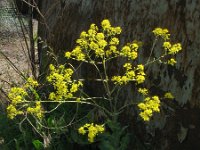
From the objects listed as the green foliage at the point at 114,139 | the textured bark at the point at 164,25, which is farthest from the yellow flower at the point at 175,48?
Result: the green foliage at the point at 114,139

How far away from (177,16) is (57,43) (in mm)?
1609

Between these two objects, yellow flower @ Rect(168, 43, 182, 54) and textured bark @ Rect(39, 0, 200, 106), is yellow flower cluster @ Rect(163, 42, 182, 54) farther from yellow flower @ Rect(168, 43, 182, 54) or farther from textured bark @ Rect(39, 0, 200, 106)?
textured bark @ Rect(39, 0, 200, 106)

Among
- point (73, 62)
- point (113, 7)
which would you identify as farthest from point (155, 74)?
point (73, 62)

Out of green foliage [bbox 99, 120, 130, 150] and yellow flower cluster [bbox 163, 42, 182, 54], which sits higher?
yellow flower cluster [bbox 163, 42, 182, 54]

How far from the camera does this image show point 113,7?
3.74 m

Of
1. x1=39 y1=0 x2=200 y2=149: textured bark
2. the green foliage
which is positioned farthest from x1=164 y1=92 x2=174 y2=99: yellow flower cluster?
the green foliage

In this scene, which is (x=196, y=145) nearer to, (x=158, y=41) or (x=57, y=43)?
(x=158, y=41)

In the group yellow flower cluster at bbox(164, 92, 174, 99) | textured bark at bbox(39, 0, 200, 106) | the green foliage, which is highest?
textured bark at bbox(39, 0, 200, 106)

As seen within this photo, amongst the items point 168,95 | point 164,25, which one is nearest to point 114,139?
point 168,95

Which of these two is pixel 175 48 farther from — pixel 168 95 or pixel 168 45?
pixel 168 95

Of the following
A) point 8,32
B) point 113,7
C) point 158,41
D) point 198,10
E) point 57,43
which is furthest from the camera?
point 8,32

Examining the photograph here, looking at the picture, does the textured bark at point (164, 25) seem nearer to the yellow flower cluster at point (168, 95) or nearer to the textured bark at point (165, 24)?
the textured bark at point (165, 24)

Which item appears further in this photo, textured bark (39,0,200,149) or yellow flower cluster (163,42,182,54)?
textured bark (39,0,200,149)

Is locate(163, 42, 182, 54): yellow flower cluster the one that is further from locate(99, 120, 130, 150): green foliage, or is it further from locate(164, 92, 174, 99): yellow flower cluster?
locate(99, 120, 130, 150): green foliage
